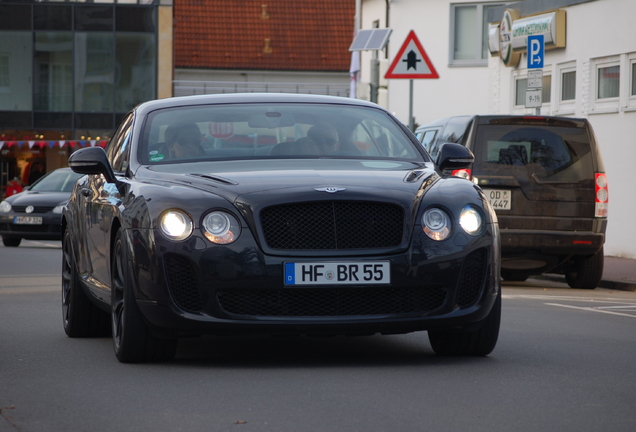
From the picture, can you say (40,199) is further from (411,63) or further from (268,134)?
(268,134)

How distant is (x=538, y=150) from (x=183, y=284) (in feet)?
26.5

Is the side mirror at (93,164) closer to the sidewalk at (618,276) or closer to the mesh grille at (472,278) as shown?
the mesh grille at (472,278)

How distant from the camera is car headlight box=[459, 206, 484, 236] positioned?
22.5 ft

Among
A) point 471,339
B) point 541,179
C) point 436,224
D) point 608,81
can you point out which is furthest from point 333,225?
point 608,81

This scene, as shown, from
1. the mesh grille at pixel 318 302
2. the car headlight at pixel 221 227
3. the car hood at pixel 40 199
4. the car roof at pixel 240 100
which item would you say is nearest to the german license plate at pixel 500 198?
the car roof at pixel 240 100

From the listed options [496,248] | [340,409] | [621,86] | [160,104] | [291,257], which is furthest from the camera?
[621,86]

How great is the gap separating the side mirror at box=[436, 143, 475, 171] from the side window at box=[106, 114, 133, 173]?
1.92 m

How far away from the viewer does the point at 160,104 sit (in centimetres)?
834

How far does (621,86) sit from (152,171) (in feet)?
49.6

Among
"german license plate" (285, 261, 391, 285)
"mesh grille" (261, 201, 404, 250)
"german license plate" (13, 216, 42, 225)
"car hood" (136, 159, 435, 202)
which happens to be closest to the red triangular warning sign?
"german license plate" (13, 216, 42, 225)

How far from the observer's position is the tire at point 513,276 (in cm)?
1544

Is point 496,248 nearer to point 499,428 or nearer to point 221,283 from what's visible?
point 221,283

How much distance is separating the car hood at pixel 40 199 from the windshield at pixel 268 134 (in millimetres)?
15974

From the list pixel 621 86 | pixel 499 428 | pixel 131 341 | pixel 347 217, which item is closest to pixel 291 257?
pixel 347 217
